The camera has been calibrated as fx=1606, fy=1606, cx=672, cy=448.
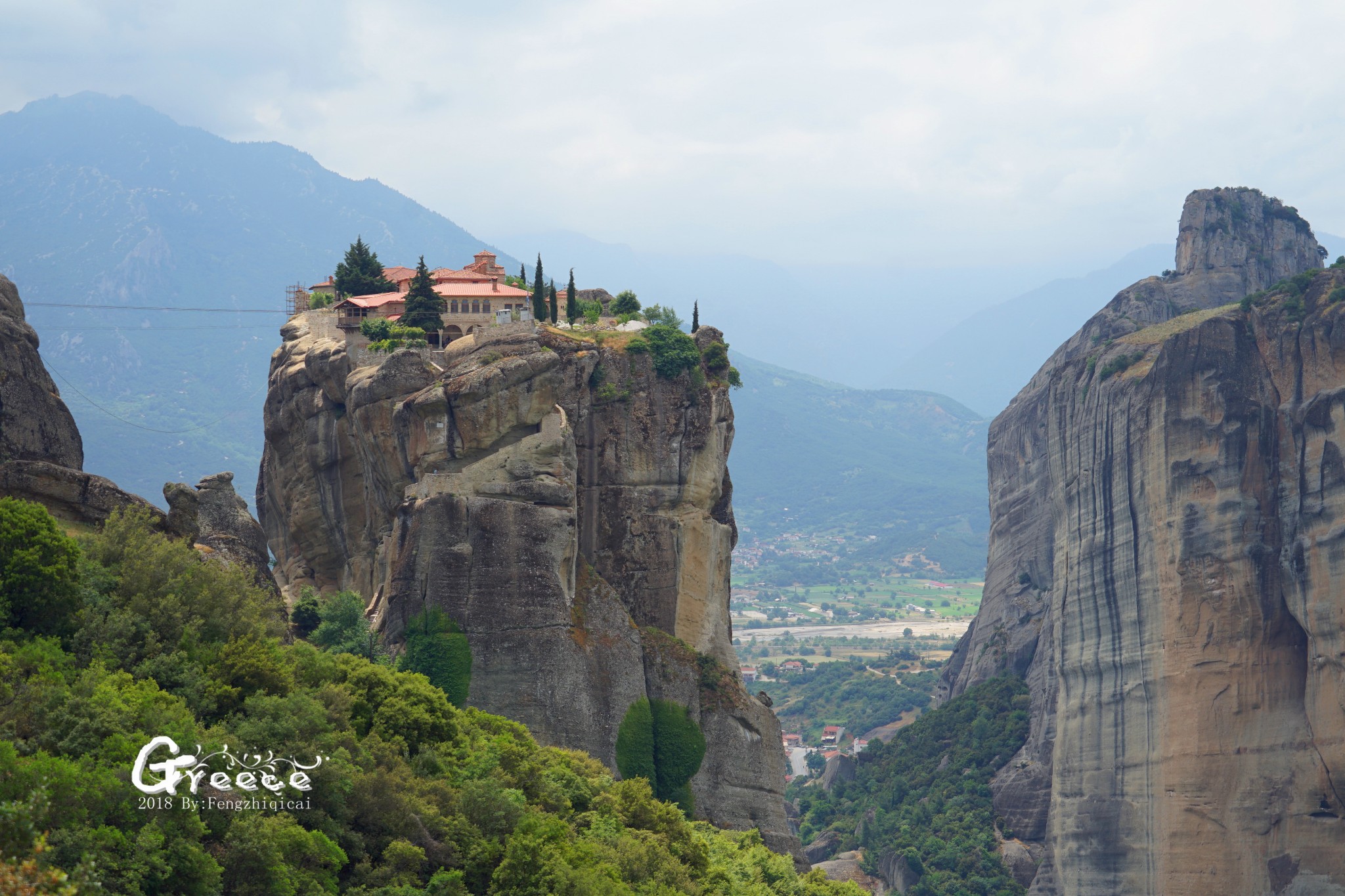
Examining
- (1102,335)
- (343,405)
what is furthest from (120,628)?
(1102,335)

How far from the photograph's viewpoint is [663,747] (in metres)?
62.8

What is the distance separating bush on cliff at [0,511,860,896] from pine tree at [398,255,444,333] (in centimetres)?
2412

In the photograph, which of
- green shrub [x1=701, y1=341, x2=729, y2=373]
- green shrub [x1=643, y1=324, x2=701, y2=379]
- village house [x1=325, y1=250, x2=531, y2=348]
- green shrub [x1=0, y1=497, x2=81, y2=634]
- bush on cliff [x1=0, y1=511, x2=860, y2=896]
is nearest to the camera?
bush on cliff [x1=0, y1=511, x2=860, y2=896]

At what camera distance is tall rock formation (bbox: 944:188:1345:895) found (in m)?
83.0

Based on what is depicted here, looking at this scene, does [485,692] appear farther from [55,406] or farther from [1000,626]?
[1000,626]

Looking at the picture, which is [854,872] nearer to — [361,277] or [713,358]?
[713,358]

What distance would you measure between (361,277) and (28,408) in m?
32.7

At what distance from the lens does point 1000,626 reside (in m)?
125

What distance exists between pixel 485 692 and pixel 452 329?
18598mm

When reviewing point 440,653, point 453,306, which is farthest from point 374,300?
point 440,653

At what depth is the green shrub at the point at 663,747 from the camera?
202ft

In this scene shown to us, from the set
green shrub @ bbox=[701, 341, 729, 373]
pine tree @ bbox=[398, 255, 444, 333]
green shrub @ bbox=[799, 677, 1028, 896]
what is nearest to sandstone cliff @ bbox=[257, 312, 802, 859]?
green shrub @ bbox=[701, 341, 729, 373]

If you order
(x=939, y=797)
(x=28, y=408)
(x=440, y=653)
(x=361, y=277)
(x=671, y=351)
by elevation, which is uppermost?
(x=361, y=277)

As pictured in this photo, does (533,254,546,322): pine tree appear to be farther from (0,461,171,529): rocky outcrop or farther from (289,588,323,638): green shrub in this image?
(0,461,171,529): rocky outcrop
